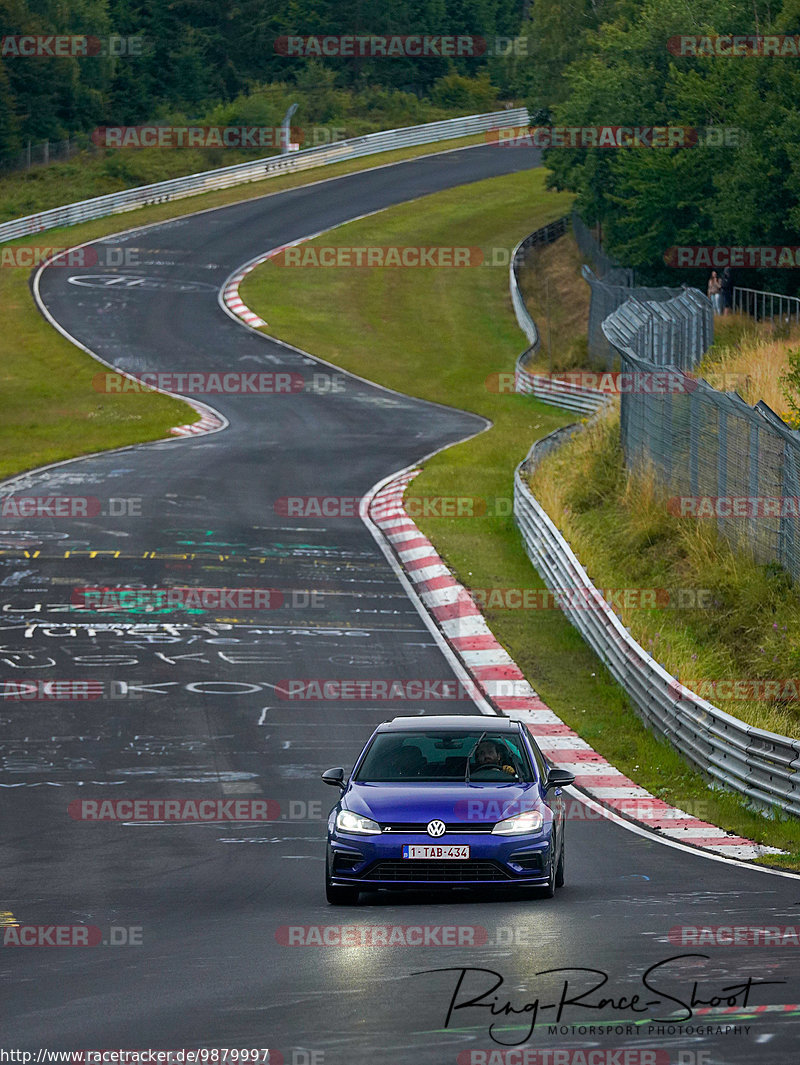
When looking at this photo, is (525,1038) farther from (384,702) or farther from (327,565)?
(327,565)

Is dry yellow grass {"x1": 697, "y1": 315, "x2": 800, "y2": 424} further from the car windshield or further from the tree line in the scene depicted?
the car windshield

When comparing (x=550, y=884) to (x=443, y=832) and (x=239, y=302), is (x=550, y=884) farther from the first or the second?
(x=239, y=302)

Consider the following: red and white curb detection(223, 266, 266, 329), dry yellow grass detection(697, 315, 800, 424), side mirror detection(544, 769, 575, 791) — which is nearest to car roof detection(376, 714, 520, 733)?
side mirror detection(544, 769, 575, 791)

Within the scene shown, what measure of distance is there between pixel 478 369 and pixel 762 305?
14.7m

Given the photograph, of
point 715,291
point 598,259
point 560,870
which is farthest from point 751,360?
point 598,259

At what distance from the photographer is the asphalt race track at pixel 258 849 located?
7578 mm

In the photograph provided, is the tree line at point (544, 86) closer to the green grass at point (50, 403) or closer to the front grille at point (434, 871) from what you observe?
the green grass at point (50, 403)

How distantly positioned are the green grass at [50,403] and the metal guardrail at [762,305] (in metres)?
14.9

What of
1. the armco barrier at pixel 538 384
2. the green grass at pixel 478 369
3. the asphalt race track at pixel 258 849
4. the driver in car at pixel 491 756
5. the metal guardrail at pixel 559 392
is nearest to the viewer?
the asphalt race track at pixel 258 849

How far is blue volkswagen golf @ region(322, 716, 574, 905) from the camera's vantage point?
11078 mm

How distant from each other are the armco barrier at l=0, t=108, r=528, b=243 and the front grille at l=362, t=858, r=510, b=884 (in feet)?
195

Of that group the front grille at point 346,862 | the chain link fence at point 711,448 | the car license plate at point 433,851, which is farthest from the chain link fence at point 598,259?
the front grille at point 346,862

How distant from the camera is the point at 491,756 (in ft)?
39.7

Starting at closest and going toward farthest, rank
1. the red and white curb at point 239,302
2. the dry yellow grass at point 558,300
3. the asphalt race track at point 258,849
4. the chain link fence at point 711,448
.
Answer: the asphalt race track at point 258,849, the chain link fence at point 711,448, the dry yellow grass at point 558,300, the red and white curb at point 239,302
